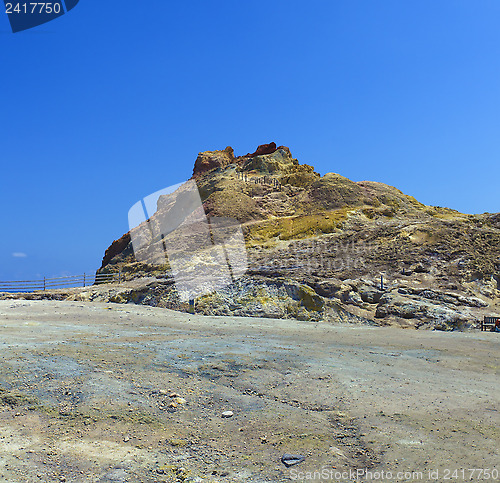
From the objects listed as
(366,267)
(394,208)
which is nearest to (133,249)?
(394,208)

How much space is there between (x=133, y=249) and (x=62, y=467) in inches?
1741

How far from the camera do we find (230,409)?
7168 millimetres

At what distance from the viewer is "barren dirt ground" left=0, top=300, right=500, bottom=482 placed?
5.46 metres

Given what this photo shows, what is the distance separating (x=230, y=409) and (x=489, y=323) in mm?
14664

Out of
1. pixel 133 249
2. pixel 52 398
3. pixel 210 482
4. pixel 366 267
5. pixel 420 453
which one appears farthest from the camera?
pixel 133 249

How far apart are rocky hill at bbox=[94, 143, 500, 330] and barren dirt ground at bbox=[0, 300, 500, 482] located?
8274mm

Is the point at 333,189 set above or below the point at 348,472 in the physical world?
above

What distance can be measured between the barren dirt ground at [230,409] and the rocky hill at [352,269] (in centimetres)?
827

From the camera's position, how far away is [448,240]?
26.0 metres

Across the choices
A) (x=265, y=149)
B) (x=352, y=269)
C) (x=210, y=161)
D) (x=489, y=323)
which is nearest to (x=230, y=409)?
(x=489, y=323)

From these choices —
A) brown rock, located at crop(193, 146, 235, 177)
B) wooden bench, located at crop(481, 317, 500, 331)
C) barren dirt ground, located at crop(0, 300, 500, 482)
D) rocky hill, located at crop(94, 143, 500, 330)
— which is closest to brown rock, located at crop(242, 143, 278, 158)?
brown rock, located at crop(193, 146, 235, 177)

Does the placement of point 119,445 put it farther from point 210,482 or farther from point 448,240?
point 448,240

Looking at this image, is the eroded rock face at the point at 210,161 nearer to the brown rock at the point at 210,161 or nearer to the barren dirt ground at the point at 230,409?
the brown rock at the point at 210,161

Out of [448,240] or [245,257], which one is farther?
[245,257]
